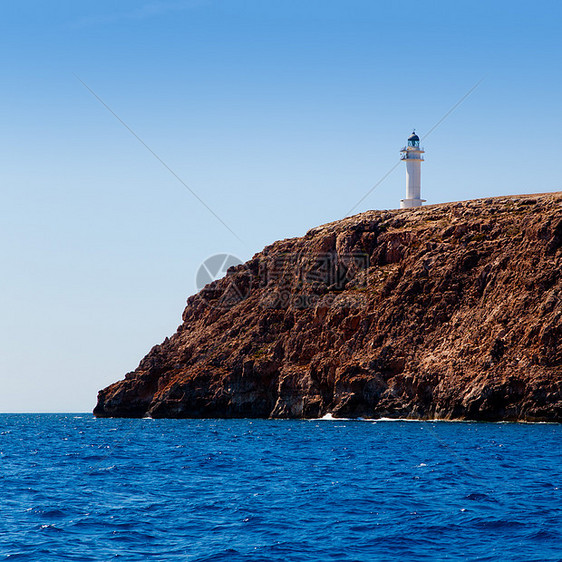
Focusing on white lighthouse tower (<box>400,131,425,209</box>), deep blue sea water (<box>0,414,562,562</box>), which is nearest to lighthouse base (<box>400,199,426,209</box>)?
white lighthouse tower (<box>400,131,425,209</box>)

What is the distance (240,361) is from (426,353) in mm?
27195

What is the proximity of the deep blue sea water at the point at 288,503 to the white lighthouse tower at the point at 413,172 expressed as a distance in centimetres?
7768

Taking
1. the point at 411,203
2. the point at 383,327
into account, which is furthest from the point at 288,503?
the point at 411,203

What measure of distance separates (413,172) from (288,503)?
10677 cm

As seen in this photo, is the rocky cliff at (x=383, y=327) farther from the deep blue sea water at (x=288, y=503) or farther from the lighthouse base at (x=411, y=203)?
the deep blue sea water at (x=288, y=503)

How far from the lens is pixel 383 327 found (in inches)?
4063

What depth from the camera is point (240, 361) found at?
109 meters

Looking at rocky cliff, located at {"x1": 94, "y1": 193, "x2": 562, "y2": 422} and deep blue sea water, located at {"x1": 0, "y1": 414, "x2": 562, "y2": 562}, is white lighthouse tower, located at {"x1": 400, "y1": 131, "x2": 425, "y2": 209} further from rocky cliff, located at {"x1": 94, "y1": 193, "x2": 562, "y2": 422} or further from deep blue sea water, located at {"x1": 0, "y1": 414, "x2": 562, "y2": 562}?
Result: deep blue sea water, located at {"x1": 0, "y1": 414, "x2": 562, "y2": 562}

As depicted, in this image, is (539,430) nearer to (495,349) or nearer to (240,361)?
(495,349)

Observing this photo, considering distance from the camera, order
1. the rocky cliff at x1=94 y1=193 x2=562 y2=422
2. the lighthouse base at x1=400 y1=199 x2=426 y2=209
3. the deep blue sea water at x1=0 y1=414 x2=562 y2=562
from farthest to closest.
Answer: the lighthouse base at x1=400 y1=199 x2=426 y2=209 < the rocky cliff at x1=94 y1=193 x2=562 y2=422 < the deep blue sea water at x1=0 y1=414 x2=562 y2=562

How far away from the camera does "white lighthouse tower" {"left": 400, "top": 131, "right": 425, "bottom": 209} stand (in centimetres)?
12988

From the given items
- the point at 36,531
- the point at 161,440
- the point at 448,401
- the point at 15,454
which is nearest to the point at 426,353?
the point at 448,401

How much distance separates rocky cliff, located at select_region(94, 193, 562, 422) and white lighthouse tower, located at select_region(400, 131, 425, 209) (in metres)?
9.26

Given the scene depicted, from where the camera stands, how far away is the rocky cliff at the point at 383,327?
3541 inches
